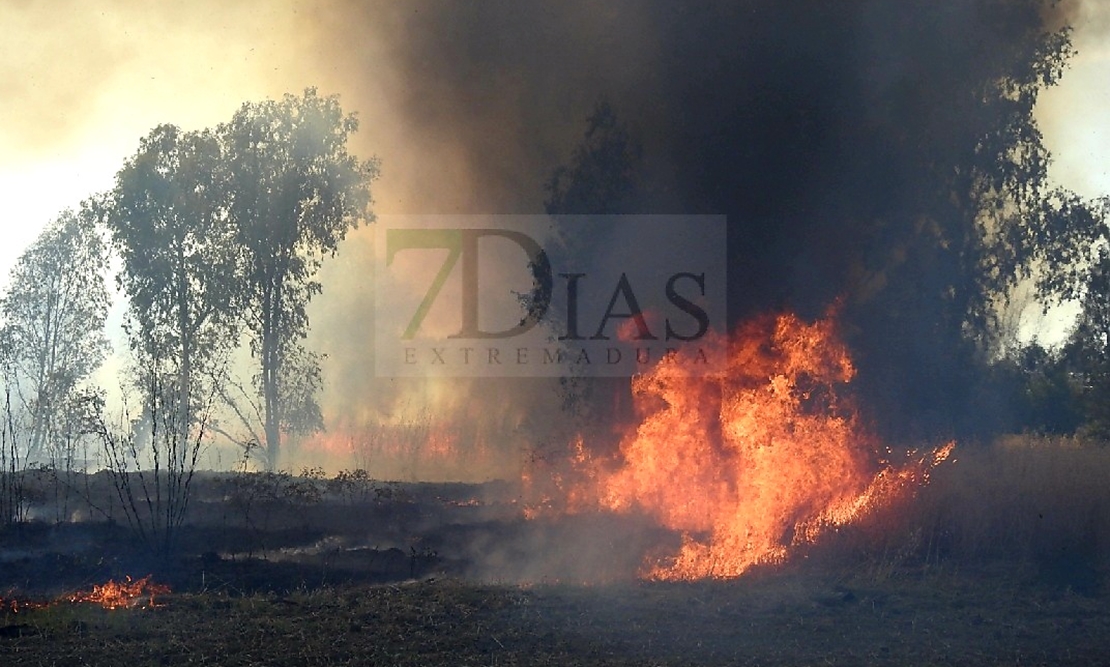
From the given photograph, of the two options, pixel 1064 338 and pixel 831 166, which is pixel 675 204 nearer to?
pixel 831 166

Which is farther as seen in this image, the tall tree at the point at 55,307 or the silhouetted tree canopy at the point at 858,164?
the tall tree at the point at 55,307

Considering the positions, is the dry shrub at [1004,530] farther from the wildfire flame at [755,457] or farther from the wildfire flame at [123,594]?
the wildfire flame at [123,594]

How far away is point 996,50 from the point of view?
18859 millimetres

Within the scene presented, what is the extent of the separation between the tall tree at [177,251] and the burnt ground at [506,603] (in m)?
9.68

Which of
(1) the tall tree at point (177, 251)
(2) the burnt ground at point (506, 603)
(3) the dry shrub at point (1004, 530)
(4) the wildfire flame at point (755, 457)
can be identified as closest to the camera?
(2) the burnt ground at point (506, 603)

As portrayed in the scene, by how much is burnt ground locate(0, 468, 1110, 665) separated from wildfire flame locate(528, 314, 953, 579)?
675mm

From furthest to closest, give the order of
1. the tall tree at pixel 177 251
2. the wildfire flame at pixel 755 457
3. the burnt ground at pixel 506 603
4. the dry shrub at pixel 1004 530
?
the tall tree at pixel 177 251 < the wildfire flame at pixel 755 457 < the dry shrub at pixel 1004 530 < the burnt ground at pixel 506 603

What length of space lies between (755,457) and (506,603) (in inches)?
216

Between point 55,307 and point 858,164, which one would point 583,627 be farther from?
point 55,307

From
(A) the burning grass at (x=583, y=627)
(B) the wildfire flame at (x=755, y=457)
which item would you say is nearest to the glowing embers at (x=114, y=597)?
(A) the burning grass at (x=583, y=627)

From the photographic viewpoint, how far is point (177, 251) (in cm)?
2522

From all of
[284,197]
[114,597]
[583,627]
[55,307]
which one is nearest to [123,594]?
[114,597]

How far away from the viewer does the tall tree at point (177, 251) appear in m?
24.7

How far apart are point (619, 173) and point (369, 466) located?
1119 centimetres
